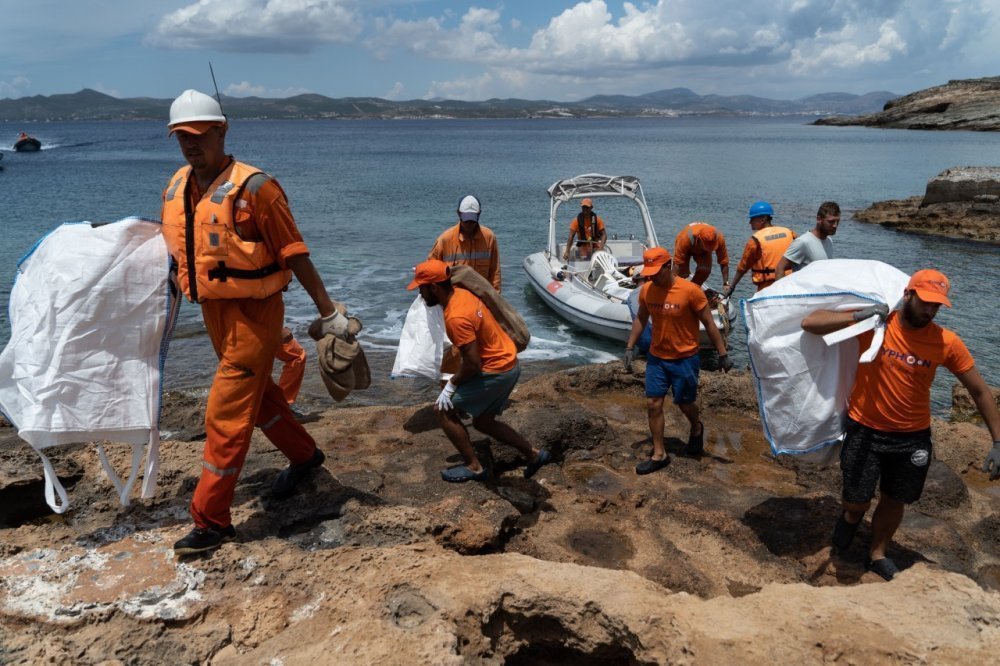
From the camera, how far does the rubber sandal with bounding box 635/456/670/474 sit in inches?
210

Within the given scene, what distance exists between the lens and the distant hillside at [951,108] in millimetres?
75562

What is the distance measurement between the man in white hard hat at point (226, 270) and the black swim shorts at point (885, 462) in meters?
3.04

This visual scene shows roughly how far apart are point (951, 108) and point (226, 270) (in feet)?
333

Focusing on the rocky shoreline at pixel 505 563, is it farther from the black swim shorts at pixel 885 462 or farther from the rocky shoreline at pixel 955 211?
the rocky shoreline at pixel 955 211

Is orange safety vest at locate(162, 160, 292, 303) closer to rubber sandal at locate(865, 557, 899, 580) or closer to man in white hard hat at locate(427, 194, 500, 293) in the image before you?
man in white hard hat at locate(427, 194, 500, 293)

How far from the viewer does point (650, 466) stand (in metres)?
5.36

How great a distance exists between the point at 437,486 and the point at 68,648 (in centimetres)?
233

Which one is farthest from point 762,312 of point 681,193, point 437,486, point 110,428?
point 681,193

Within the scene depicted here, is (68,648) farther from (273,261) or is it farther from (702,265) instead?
(702,265)

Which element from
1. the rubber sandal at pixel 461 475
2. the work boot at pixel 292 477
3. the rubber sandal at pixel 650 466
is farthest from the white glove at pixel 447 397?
the rubber sandal at pixel 650 466

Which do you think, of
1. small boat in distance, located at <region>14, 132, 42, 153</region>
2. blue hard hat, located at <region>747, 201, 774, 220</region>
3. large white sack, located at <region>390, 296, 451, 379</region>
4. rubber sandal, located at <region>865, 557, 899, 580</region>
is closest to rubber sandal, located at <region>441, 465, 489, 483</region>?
large white sack, located at <region>390, 296, 451, 379</region>

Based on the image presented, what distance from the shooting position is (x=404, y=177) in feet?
142

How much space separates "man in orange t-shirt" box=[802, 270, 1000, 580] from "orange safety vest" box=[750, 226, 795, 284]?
374 centimetres

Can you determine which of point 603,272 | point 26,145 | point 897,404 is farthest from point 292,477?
point 26,145
